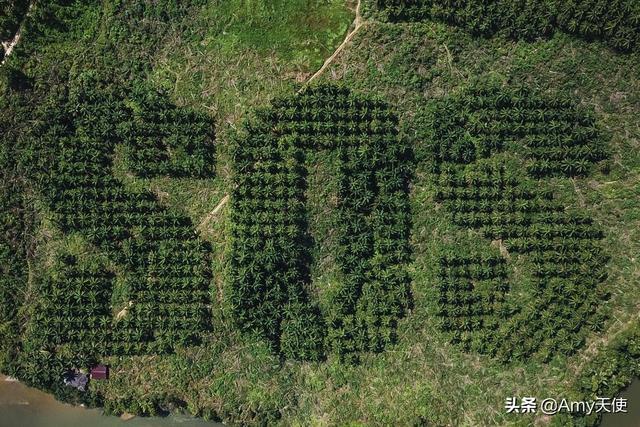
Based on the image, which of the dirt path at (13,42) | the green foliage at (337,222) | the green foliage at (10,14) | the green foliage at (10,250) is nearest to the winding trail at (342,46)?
the green foliage at (337,222)

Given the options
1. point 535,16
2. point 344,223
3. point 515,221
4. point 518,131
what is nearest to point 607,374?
point 515,221

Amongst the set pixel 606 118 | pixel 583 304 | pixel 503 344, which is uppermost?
pixel 606 118

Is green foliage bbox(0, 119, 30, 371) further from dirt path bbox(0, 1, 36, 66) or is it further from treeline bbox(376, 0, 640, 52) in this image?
treeline bbox(376, 0, 640, 52)

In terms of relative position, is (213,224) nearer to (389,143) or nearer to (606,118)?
(389,143)

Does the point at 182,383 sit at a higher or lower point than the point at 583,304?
lower

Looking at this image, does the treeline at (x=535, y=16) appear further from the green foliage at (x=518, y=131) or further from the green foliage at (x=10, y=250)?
the green foliage at (x=10, y=250)

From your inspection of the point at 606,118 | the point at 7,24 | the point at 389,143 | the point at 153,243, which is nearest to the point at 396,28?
the point at 389,143

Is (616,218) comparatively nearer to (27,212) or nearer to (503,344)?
(503,344)
